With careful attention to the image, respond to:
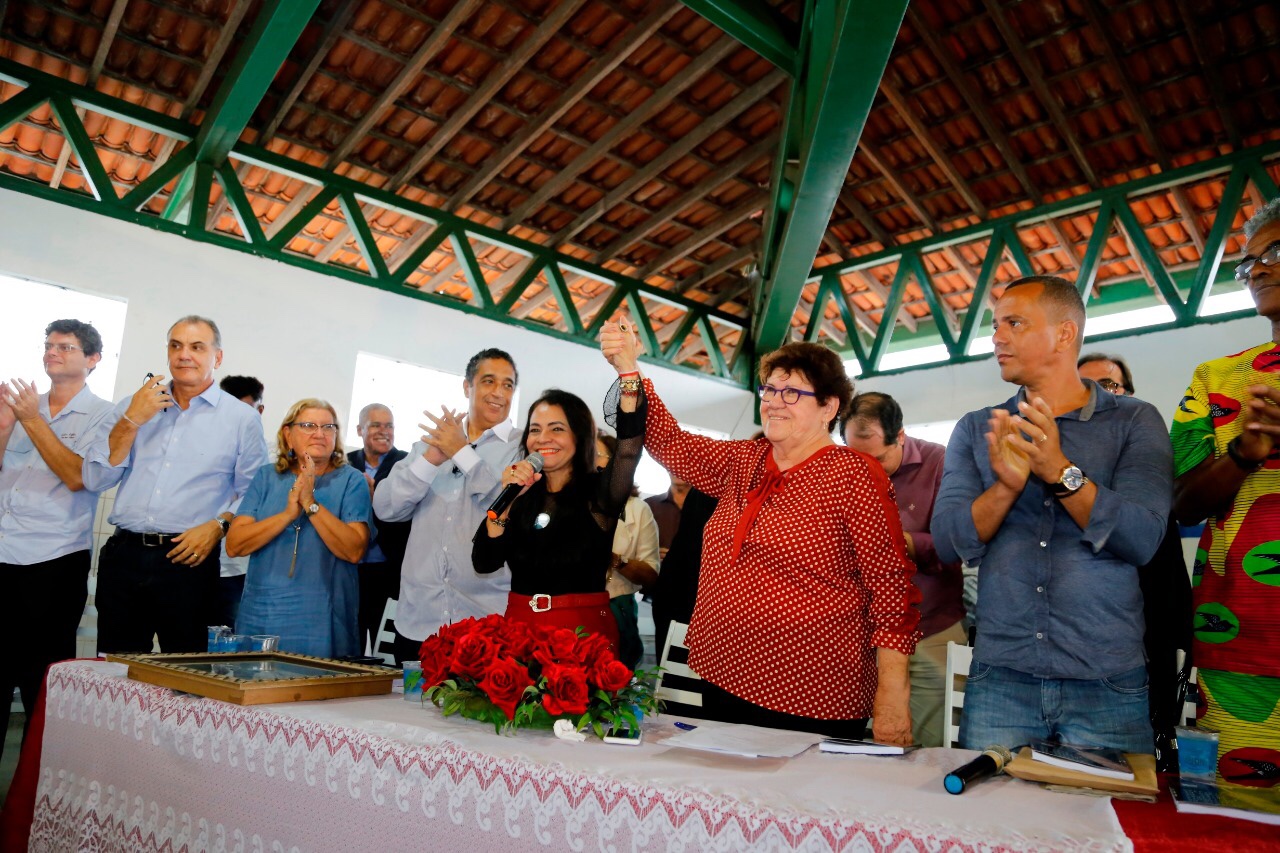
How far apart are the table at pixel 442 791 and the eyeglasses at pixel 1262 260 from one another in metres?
1.08

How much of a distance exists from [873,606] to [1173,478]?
61cm

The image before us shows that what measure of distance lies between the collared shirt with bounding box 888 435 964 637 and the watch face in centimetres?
110

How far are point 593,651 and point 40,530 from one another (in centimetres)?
237

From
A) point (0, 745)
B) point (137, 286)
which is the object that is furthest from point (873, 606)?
point (137, 286)

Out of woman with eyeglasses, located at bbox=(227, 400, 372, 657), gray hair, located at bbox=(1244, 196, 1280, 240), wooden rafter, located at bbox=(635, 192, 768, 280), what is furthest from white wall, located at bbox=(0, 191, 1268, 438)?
gray hair, located at bbox=(1244, 196, 1280, 240)

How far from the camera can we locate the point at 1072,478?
4.81ft

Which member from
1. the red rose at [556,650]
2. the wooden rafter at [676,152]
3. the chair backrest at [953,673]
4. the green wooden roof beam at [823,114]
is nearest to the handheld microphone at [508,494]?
the red rose at [556,650]

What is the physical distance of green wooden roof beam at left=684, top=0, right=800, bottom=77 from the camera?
5395 mm

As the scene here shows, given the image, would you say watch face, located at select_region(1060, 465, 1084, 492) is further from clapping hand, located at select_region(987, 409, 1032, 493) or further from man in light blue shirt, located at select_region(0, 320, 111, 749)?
man in light blue shirt, located at select_region(0, 320, 111, 749)

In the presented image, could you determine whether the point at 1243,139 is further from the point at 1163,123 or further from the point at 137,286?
the point at 137,286

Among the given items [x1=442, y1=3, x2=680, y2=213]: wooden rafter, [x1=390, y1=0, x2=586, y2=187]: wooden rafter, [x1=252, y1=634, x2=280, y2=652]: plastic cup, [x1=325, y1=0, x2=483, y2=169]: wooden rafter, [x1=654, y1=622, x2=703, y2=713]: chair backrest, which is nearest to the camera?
[x1=252, y1=634, x2=280, y2=652]: plastic cup

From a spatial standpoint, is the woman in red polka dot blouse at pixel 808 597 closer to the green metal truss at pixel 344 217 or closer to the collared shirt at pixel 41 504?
the collared shirt at pixel 41 504

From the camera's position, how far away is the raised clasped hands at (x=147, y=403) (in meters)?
2.72

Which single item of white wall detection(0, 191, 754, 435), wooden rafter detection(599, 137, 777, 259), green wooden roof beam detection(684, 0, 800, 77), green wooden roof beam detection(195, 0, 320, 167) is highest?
green wooden roof beam detection(684, 0, 800, 77)
